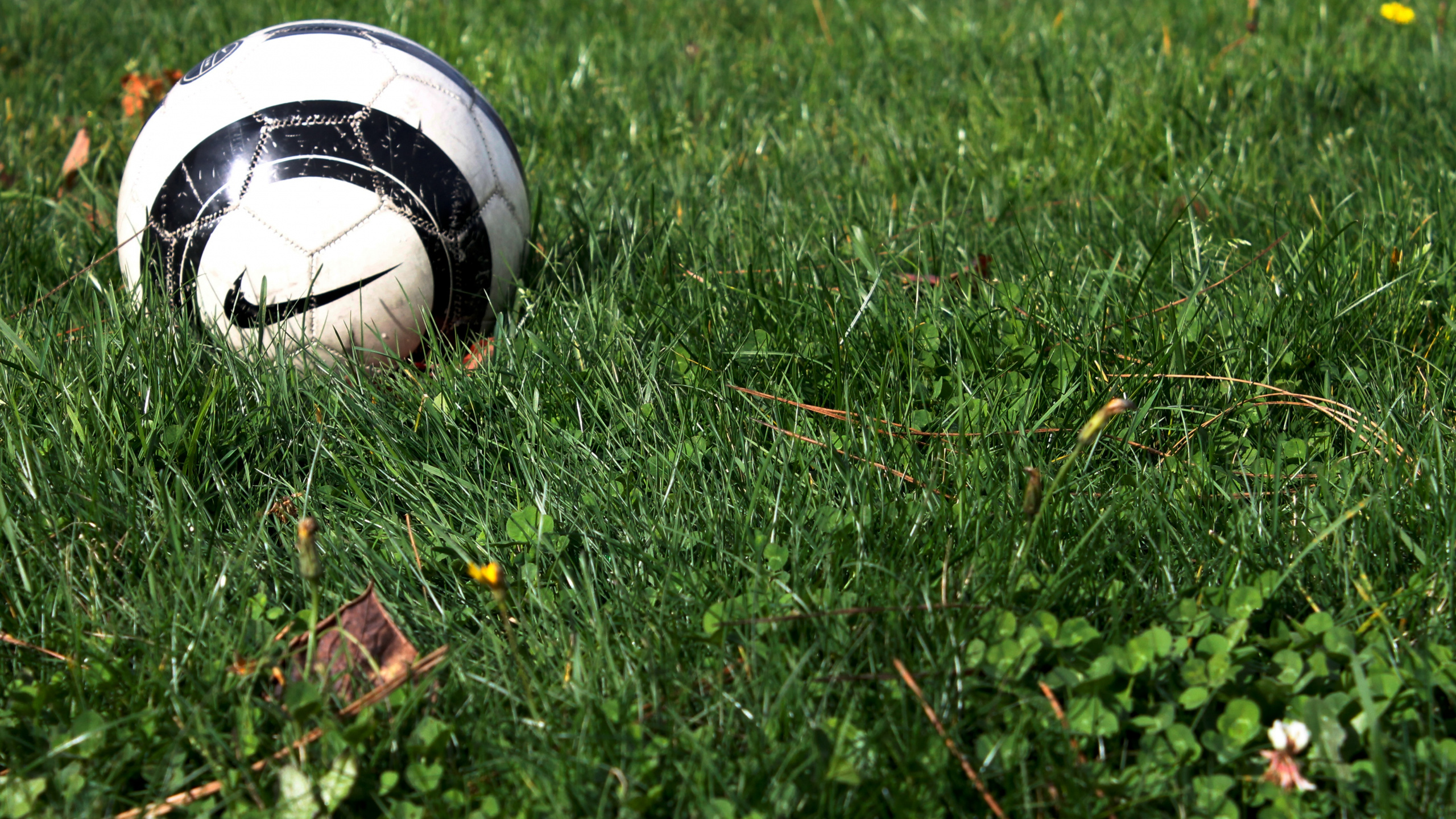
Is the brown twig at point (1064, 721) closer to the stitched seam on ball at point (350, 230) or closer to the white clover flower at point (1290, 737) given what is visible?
the white clover flower at point (1290, 737)

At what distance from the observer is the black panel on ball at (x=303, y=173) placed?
2609 mm

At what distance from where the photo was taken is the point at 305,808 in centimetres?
154

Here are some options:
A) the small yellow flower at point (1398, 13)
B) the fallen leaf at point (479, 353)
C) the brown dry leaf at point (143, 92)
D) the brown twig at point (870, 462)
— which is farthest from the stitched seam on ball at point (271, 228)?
the small yellow flower at point (1398, 13)

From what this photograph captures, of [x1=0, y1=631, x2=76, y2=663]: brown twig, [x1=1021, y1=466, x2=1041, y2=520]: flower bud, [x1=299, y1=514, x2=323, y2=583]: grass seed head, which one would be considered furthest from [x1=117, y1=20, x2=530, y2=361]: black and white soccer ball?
[x1=1021, y1=466, x2=1041, y2=520]: flower bud

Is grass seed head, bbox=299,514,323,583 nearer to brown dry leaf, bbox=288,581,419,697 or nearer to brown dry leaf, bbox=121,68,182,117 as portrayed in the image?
brown dry leaf, bbox=288,581,419,697

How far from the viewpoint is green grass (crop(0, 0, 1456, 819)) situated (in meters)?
1.60

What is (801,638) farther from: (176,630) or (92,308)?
(92,308)

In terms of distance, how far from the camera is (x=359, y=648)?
176cm

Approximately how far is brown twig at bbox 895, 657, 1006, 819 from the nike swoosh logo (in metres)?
1.67

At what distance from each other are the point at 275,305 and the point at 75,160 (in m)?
2.00

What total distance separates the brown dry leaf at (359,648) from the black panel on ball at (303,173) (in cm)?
112

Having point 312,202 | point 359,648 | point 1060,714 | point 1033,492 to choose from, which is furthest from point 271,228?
point 1060,714

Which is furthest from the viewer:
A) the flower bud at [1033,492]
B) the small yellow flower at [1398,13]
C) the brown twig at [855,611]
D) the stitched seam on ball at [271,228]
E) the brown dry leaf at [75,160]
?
the small yellow flower at [1398,13]

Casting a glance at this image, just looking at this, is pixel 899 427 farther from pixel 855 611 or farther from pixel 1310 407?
pixel 1310 407
